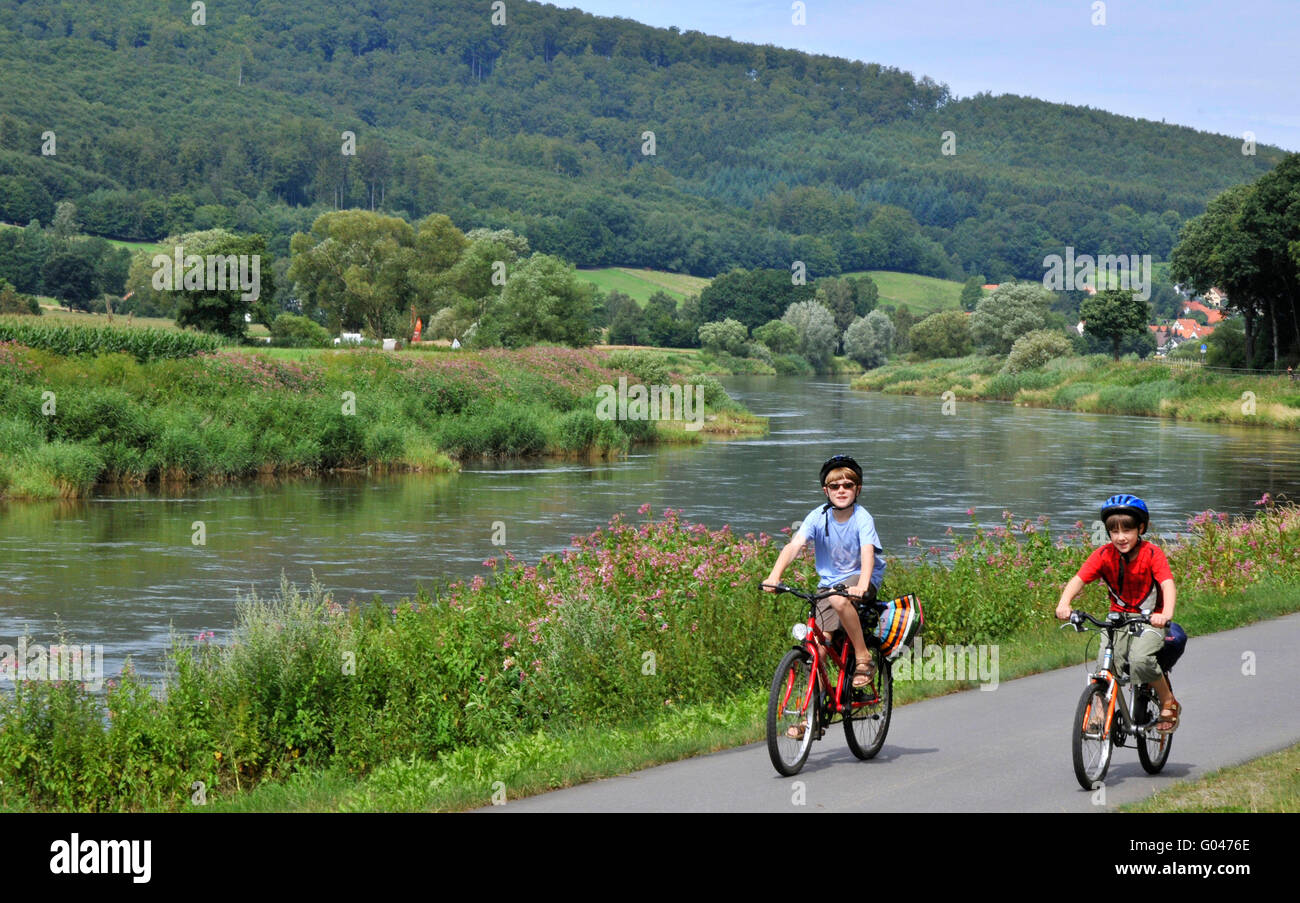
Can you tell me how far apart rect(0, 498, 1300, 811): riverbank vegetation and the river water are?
194 inches

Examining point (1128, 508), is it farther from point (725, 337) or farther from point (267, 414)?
point (725, 337)

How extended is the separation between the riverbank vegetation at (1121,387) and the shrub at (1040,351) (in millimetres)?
759

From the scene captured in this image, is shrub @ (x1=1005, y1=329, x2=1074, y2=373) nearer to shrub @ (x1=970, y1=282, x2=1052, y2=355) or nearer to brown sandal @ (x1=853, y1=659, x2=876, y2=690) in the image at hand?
shrub @ (x1=970, y1=282, x2=1052, y2=355)

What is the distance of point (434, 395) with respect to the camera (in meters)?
50.3

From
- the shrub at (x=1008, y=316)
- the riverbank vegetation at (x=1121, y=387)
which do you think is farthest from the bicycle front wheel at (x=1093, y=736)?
the shrub at (x=1008, y=316)

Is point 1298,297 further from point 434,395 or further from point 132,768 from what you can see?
point 132,768

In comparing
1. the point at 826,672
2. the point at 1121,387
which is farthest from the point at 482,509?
the point at 1121,387

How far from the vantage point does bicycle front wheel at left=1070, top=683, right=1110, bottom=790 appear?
8.62 m

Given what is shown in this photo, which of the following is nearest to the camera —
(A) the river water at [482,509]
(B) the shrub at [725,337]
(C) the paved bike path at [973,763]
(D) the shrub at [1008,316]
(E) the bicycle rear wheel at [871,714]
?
(C) the paved bike path at [973,763]

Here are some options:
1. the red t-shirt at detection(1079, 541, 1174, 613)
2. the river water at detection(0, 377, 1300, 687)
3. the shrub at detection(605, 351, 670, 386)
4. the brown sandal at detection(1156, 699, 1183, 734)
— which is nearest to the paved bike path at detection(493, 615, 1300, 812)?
the brown sandal at detection(1156, 699, 1183, 734)

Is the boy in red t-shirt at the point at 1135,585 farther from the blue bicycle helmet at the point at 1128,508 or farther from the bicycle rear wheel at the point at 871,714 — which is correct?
the bicycle rear wheel at the point at 871,714

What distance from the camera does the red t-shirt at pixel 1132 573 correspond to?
29.9 feet

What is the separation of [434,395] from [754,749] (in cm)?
4123
